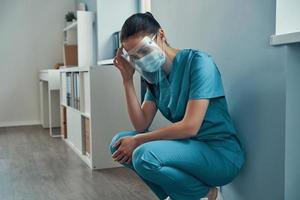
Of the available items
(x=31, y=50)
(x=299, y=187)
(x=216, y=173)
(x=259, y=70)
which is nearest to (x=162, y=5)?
(x=259, y=70)

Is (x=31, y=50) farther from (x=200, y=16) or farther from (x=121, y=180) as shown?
(x=200, y=16)

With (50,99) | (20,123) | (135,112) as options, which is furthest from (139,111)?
(20,123)

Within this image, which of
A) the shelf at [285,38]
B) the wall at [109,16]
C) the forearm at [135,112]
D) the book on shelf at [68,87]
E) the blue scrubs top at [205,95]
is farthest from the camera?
the wall at [109,16]

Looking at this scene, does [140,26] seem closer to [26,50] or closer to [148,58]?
[148,58]

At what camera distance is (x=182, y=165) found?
4.65ft

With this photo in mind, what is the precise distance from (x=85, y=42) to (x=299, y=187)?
2.98 m

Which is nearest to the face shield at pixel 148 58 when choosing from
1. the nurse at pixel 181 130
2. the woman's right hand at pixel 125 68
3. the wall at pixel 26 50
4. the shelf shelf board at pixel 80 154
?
the nurse at pixel 181 130

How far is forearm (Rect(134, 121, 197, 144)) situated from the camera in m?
1.42

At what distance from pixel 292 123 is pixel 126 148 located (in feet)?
2.17

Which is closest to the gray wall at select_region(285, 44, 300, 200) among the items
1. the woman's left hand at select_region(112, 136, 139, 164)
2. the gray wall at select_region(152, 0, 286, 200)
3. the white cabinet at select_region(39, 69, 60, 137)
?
the gray wall at select_region(152, 0, 286, 200)

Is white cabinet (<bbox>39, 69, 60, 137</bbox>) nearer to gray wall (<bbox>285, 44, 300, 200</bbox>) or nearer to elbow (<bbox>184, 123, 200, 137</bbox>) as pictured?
elbow (<bbox>184, 123, 200, 137</bbox>)

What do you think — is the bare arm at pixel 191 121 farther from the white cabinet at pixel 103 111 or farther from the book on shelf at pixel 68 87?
the book on shelf at pixel 68 87

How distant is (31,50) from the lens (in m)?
5.08

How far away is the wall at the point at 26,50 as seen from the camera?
499 centimetres
